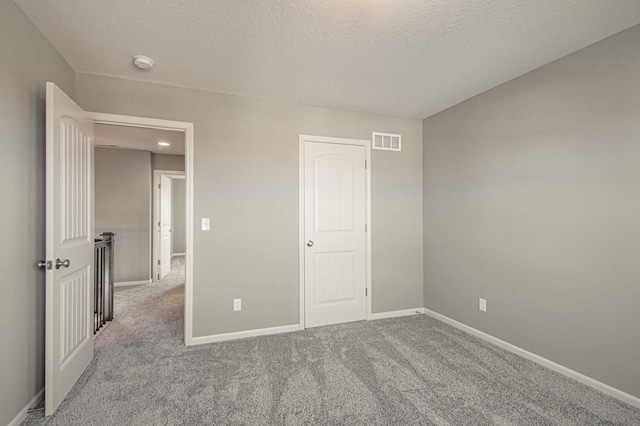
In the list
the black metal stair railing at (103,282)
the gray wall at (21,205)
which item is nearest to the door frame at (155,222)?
the black metal stair railing at (103,282)

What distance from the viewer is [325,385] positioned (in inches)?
86.0

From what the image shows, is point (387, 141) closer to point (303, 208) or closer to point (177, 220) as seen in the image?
point (303, 208)

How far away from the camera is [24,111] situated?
1.86 m

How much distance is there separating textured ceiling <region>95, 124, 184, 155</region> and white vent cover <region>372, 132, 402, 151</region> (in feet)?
9.09

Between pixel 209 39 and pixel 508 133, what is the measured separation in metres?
2.70

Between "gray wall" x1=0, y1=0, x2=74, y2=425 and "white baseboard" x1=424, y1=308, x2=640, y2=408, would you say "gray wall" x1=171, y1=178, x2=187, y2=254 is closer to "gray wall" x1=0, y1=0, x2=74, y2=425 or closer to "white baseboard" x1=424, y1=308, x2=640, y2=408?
"gray wall" x1=0, y1=0, x2=74, y2=425

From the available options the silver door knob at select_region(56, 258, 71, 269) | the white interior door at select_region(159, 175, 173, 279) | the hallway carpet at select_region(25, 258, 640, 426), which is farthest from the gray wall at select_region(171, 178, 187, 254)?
the silver door knob at select_region(56, 258, 71, 269)

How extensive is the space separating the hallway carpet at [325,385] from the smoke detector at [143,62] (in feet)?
8.18

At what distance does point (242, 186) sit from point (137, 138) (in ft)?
9.13

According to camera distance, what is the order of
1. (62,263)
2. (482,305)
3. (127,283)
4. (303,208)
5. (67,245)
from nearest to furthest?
1. (62,263)
2. (67,245)
3. (482,305)
4. (303,208)
5. (127,283)

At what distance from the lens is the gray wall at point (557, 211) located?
2.02m

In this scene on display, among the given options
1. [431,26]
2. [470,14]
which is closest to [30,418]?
[431,26]

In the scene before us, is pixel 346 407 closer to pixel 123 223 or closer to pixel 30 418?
pixel 30 418

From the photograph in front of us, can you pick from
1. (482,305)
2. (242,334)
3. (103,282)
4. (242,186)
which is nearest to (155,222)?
(103,282)
